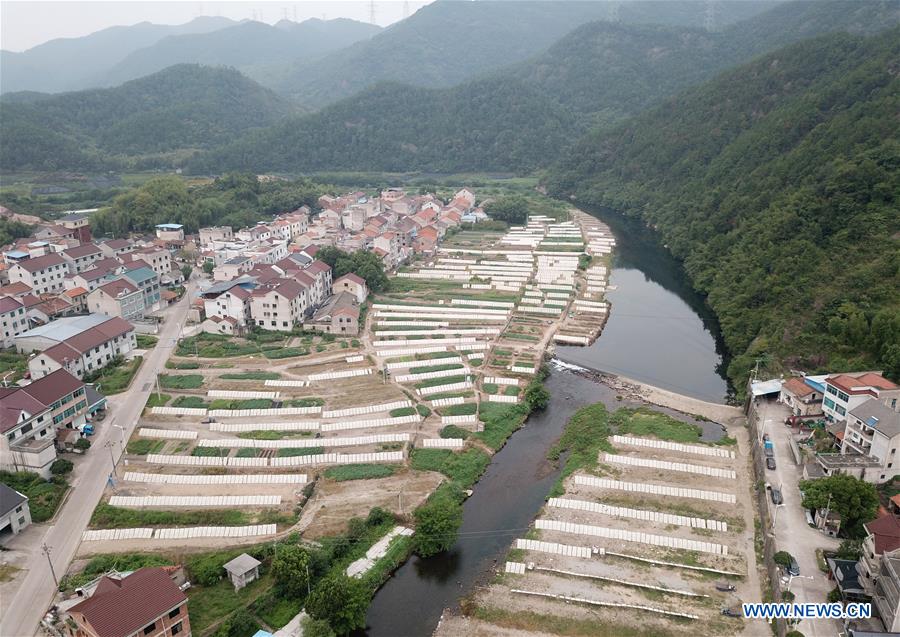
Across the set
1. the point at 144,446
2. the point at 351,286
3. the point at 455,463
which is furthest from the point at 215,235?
the point at 455,463


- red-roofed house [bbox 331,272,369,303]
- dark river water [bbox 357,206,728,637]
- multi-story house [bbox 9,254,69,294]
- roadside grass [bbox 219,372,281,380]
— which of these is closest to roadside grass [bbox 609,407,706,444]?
dark river water [bbox 357,206,728,637]

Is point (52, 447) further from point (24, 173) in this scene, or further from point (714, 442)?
point (24, 173)

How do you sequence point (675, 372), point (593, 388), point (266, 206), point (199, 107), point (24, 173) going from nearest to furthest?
1. point (593, 388)
2. point (675, 372)
3. point (266, 206)
4. point (24, 173)
5. point (199, 107)

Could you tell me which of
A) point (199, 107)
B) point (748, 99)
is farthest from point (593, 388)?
point (199, 107)

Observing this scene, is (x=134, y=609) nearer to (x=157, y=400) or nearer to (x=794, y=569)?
(x=157, y=400)

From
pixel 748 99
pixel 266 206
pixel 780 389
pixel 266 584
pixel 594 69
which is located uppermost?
pixel 594 69

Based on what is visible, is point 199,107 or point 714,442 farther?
point 199,107

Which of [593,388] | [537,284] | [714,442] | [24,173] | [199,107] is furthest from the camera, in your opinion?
[199,107]
